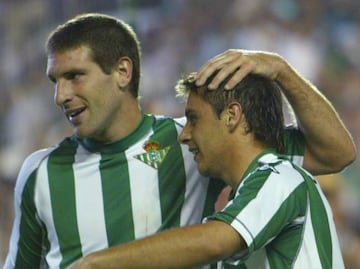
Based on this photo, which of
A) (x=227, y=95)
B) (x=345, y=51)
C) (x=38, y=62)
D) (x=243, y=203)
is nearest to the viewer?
(x=243, y=203)

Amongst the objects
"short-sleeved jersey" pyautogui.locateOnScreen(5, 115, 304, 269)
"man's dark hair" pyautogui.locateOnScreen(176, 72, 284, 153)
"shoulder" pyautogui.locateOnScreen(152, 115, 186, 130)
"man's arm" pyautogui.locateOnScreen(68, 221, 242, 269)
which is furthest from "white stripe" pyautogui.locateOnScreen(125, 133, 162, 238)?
"man's arm" pyautogui.locateOnScreen(68, 221, 242, 269)

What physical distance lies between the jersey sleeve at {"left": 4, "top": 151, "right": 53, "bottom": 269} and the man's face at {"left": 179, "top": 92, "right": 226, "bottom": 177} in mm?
537

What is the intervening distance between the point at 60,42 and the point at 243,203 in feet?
2.74

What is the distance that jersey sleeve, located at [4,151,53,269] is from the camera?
2.85 metres

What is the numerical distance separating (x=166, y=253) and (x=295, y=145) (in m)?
0.77

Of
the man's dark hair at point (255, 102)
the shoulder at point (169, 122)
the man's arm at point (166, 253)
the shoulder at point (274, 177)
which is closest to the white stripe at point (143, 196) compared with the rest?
the shoulder at point (169, 122)

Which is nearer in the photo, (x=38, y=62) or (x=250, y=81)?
(x=250, y=81)

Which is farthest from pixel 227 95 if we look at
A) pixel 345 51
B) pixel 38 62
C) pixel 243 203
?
pixel 38 62

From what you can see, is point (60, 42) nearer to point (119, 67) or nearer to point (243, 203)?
point (119, 67)

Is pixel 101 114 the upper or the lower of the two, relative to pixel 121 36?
lower

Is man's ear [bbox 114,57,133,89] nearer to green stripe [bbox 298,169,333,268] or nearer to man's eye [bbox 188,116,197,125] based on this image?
man's eye [bbox 188,116,197,125]

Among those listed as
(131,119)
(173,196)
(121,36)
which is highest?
(121,36)

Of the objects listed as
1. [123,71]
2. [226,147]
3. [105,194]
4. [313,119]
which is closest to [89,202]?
[105,194]

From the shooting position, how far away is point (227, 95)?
8.13 ft
